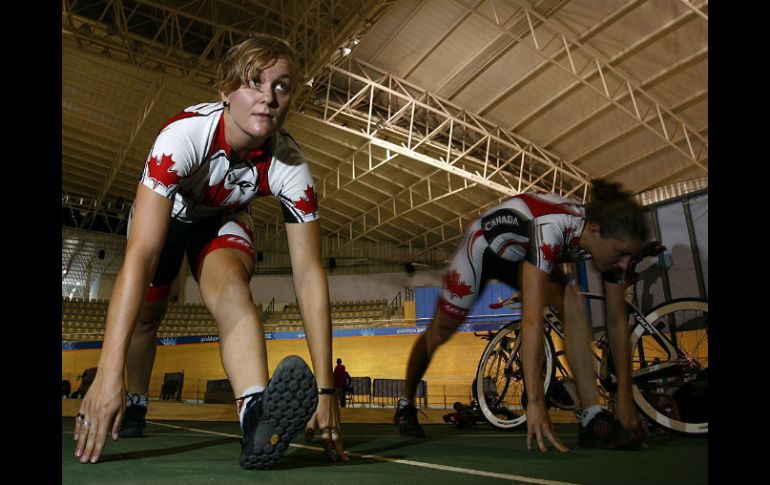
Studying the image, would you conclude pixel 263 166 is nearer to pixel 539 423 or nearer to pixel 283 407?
pixel 283 407

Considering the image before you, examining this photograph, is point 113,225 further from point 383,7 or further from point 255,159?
point 255,159

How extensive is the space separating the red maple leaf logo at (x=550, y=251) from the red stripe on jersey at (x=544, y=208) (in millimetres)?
186

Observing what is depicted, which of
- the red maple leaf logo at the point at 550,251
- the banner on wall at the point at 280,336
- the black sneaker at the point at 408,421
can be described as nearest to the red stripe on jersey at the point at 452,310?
the black sneaker at the point at 408,421

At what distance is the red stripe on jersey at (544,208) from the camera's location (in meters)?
2.64

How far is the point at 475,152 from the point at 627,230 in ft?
49.3

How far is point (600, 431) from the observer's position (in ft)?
8.34

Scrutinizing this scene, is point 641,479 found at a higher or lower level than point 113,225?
lower

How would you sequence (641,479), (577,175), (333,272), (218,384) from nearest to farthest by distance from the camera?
(641,479) → (218,384) → (577,175) → (333,272)

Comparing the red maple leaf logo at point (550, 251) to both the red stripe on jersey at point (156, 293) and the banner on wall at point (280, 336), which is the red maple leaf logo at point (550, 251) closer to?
the red stripe on jersey at point (156, 293)

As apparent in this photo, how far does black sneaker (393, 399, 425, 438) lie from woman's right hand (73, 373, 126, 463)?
6.61 feet
